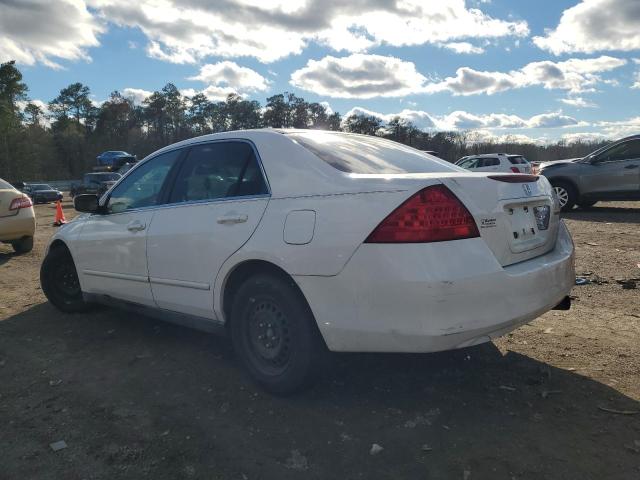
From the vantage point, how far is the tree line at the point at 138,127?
164 feet

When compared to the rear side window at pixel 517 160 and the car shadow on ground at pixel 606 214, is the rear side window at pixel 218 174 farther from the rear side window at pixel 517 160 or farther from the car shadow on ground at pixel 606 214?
the rear side window at pixel 517 160

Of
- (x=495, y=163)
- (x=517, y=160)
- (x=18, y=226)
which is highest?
(x=517, y=160)

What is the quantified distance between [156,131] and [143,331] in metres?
88.2

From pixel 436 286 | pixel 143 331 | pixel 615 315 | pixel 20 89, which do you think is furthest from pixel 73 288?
pixel 20 89

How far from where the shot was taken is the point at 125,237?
4.07 metres

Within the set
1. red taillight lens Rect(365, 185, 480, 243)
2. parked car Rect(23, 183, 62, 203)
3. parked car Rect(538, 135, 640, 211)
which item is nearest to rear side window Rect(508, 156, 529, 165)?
parked car Rect(538, 135, 640, 211)

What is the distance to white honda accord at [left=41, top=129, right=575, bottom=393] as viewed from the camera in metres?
2.48

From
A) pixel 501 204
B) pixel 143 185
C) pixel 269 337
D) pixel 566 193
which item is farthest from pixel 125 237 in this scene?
pixel 566 193

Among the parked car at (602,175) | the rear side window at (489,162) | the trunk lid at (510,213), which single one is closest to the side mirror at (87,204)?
the trunk lid at (510,213)

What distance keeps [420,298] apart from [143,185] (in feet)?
9.10

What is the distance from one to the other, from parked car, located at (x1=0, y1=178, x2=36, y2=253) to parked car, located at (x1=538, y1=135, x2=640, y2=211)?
1090cm

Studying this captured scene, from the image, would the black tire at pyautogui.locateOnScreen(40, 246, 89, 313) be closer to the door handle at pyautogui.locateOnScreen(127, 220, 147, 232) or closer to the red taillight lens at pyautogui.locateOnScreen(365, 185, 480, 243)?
the door handle at pyautogui.locateOnScreen(127, 220, 147, 232)

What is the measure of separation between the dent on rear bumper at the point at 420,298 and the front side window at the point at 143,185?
1.85 metres

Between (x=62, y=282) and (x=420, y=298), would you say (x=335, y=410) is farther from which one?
(x=62, y=282)
